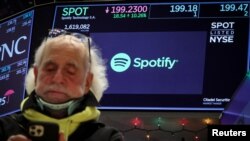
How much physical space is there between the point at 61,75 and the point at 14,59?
4040 mm

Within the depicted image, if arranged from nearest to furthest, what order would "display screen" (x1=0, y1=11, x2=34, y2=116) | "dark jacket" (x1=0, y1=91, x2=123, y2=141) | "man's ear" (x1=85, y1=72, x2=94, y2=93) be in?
1. "dark jacket" (x1=0, y1=91, x2=123, y2=141)
2. "man's ear" (x1=85, y1=72, x2=94, y2=93)
3. "display screen" (x1=0, y1=11, x2=34, y2=116)

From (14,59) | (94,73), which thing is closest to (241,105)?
(94,73)

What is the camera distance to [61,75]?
1.45m

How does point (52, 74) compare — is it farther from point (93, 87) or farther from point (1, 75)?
point (1, 75)

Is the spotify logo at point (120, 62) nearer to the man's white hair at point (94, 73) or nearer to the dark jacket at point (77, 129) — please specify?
the man's white hair at point (94, 73)

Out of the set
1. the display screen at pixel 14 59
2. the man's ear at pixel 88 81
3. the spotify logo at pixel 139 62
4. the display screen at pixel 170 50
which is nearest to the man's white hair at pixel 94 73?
the man's ear at pixel 88 81

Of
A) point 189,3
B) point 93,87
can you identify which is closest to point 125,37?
point 189,3

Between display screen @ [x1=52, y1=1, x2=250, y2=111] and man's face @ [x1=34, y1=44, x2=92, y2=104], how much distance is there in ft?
10.5

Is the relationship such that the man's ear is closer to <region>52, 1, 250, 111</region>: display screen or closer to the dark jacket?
the dark jacket

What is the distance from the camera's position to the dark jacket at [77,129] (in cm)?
141

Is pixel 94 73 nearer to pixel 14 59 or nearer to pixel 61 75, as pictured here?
pixel 61 75

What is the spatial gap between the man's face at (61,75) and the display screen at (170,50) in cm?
320

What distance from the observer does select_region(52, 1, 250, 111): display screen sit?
4.73 metres

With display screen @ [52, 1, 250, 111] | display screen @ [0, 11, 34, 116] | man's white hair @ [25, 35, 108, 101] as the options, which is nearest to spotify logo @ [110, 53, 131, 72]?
display screen @ [52, 1, 250, 111]
